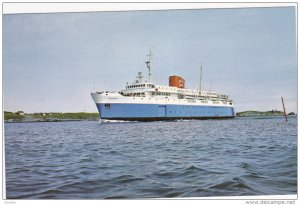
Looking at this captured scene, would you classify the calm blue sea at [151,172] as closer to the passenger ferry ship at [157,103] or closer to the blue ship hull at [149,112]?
the passenger ferry ship at [157,103]

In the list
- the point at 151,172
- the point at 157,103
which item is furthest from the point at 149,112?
the point at 151,172

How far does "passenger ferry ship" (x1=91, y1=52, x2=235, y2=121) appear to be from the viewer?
15055mm

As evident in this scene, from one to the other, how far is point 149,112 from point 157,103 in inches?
33.1

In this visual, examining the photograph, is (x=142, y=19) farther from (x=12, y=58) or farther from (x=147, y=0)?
(x=12, y=58)

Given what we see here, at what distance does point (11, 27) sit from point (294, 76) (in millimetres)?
4018

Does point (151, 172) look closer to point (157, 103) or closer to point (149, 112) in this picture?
point (149, 112)

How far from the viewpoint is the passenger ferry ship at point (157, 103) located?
15.1 meters

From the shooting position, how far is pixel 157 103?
1634 centimetres

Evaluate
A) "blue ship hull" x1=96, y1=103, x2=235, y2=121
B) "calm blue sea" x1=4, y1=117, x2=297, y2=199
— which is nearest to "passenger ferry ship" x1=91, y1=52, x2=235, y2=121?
"blue ship hull" x1=96, y1=103, x2=235, y2=121

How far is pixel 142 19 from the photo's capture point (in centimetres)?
458

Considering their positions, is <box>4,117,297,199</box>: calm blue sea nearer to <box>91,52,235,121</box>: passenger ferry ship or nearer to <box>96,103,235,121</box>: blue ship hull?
<box>91,52,235,121</box>: passenger ferry ship

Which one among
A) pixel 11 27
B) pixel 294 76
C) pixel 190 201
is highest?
pixel 11 27

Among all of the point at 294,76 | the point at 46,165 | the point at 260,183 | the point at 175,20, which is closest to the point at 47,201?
the point at 46,165

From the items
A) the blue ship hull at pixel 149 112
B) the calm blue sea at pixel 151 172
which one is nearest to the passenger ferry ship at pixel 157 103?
the blue ship hull at pixel 149 112
